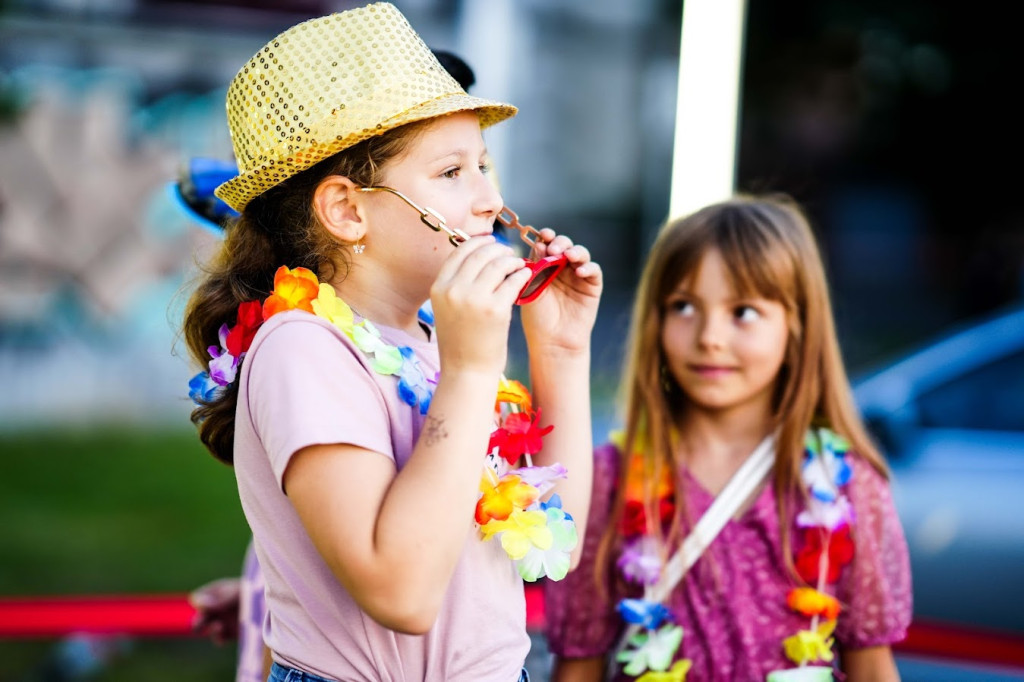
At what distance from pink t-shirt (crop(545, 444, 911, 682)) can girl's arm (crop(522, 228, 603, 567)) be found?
0.39 metres

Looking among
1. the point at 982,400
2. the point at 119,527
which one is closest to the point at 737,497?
the point at 982,400

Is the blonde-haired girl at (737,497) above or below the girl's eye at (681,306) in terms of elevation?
below

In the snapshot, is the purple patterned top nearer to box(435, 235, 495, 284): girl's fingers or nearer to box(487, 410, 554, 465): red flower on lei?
box(487, 410, 554, 465): red flower on lei

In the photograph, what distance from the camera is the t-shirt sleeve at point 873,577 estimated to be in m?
2.24

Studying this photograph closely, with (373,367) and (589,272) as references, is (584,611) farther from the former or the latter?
(373,367)

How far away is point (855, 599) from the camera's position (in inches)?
88.7

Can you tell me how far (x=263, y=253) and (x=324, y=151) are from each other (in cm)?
27

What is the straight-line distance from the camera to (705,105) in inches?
165

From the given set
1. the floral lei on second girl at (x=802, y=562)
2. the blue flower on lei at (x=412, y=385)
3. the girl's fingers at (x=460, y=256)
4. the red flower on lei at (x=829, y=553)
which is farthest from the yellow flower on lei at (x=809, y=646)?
the girl's fingers at (x=460, y=256)

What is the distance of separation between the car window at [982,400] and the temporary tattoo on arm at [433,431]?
3.15 m

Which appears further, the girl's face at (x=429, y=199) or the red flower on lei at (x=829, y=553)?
the red flower on lei at (x=829, y=553)

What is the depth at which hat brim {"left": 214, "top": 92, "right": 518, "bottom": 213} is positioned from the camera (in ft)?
5.19

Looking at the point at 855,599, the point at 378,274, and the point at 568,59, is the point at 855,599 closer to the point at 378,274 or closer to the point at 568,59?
the point at 378,274

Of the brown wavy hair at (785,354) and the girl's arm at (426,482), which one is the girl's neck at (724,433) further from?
the girl's arm at (426,482)
